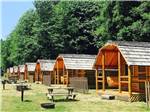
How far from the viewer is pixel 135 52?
25266mm

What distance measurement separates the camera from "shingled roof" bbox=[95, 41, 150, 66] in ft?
80.3

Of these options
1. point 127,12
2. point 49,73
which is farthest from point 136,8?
point 49,73

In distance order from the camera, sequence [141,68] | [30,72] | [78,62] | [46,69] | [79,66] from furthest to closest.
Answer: [30,72], [46,69], [78,62], [79,66], [141,68]

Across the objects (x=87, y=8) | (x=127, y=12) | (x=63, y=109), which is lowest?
(x=63, y=109)

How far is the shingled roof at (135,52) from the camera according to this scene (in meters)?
24.5

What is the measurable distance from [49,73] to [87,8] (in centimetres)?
→ 2277

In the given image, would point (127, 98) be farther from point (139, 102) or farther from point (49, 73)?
point (49, 73)

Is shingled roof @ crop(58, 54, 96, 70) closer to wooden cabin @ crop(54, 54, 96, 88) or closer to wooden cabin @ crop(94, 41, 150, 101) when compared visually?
wooden cabin @ crop(54, 54, 96, 88)

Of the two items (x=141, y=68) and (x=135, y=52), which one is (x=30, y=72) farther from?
(x=135, y=52)

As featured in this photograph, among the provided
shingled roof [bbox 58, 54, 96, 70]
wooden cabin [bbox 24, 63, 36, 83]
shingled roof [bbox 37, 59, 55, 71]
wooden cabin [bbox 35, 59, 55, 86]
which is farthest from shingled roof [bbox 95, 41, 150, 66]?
wooden cabin [bbox 24, 63, 36, 83]

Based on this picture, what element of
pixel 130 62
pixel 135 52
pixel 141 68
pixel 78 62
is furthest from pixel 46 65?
pixel 130 62

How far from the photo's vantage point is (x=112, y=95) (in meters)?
27.6

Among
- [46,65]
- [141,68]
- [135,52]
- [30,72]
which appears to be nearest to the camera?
[135,52]

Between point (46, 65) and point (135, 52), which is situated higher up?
point (46, 65)
